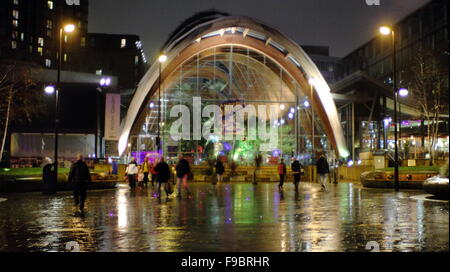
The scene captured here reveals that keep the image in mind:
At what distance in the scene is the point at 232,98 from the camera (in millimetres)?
47969

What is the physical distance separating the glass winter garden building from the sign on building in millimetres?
3801

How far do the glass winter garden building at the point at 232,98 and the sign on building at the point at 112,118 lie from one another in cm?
380

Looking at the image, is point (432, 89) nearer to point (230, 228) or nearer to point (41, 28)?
point (230, 228)

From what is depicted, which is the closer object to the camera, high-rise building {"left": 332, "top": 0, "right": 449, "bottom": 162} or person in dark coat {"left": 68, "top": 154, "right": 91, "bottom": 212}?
person in dark coat {"left": 68, "top": 154, "right": 91, "bottom": 212}

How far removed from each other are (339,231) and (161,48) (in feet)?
144

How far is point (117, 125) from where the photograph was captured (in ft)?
144

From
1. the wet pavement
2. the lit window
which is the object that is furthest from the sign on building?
the lit window

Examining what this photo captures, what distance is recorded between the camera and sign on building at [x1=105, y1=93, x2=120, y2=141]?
43.5m

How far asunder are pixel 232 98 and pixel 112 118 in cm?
1129

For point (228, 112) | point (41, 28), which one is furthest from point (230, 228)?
point (41, 28)

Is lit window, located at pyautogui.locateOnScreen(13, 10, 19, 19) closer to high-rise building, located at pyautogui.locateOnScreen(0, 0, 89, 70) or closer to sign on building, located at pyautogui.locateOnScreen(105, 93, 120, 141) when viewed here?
high-rise building, located at pyautogui.locateOnScreen(0, 0, 89, 70)

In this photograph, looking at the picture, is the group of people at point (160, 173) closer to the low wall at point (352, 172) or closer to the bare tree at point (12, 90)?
the bare tree at point (12, 90)

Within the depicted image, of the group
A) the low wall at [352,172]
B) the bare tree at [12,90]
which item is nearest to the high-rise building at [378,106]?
the low wall at [352,172]
